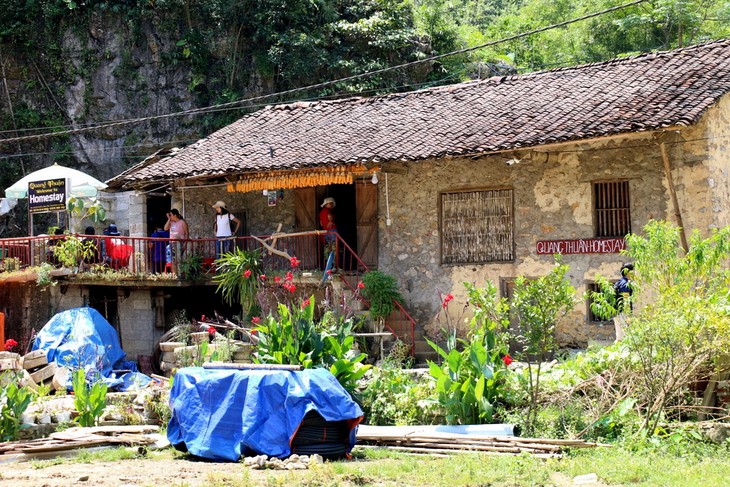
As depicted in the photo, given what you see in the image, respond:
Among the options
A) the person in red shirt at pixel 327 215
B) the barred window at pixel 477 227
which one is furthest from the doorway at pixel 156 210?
the barred window at pixel 477 227

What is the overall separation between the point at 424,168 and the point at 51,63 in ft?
54.7

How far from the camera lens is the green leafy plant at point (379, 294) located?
18.4 meters

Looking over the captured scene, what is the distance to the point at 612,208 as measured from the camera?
18.0 meters

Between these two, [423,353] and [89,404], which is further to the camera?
[423,353]

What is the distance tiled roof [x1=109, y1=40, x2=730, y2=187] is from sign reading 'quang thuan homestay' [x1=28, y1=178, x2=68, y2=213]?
5.31 ft

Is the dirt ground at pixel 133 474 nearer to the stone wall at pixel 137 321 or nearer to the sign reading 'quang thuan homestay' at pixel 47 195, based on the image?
the sign reading 'quang thuan homestay' at pixel 47 195

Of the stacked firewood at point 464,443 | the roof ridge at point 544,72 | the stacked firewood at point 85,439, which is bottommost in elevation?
the stacked firewood at point 464,443

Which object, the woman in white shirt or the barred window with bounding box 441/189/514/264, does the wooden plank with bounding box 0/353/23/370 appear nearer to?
the woman in white shirt

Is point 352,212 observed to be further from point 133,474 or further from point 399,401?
point 133,474

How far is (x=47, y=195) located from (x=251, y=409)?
11055 millimetres

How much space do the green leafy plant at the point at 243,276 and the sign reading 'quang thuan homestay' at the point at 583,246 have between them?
5.55 meters

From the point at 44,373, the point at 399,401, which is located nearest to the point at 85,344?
the point at 44,373

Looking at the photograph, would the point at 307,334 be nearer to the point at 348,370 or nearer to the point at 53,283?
the point at 348,370

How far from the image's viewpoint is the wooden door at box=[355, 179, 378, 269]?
20.2 meters
